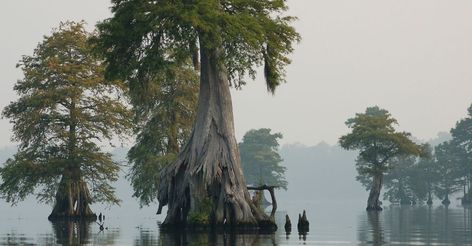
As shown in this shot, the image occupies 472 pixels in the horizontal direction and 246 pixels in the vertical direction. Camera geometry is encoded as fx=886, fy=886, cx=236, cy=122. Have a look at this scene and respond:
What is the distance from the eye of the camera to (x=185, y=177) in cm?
5178

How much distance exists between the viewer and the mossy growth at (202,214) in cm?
4981

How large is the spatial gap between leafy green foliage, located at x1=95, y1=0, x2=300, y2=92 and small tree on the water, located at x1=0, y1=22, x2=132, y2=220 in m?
20.9

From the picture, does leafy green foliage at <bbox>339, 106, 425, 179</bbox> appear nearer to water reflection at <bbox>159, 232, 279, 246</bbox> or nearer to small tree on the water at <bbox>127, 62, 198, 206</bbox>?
small tree on the water at <bbox>127, 62, 198, 206</bbox>

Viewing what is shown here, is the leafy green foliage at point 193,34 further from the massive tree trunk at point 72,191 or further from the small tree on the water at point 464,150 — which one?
the small tree on the water at point 464,150

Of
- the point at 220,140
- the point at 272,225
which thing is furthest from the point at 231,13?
the point at 272,225

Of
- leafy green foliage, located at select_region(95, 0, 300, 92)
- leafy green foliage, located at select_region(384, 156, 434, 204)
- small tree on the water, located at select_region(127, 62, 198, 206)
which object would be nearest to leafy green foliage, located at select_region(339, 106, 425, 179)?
leafy green foliage, located at select_region(384, 156, 434, 204)

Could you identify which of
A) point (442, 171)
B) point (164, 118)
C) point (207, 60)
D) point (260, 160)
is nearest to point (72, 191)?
point (164, 118)

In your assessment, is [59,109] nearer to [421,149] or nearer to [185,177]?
[185,177]

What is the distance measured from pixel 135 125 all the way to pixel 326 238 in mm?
35569

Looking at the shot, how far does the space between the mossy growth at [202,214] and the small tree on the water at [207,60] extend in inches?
2.2

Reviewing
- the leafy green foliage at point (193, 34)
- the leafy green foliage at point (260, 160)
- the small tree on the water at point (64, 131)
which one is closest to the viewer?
the leafy green foliage at point (193, 34)

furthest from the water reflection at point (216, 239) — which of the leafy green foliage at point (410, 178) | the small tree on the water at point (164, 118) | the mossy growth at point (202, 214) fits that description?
the leafy green foliage at point (410, 178)

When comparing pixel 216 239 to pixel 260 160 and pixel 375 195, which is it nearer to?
pixel 375 195

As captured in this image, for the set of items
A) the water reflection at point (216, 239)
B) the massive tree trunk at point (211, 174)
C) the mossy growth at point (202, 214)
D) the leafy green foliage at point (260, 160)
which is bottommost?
the water reflection at point (216, 239)
